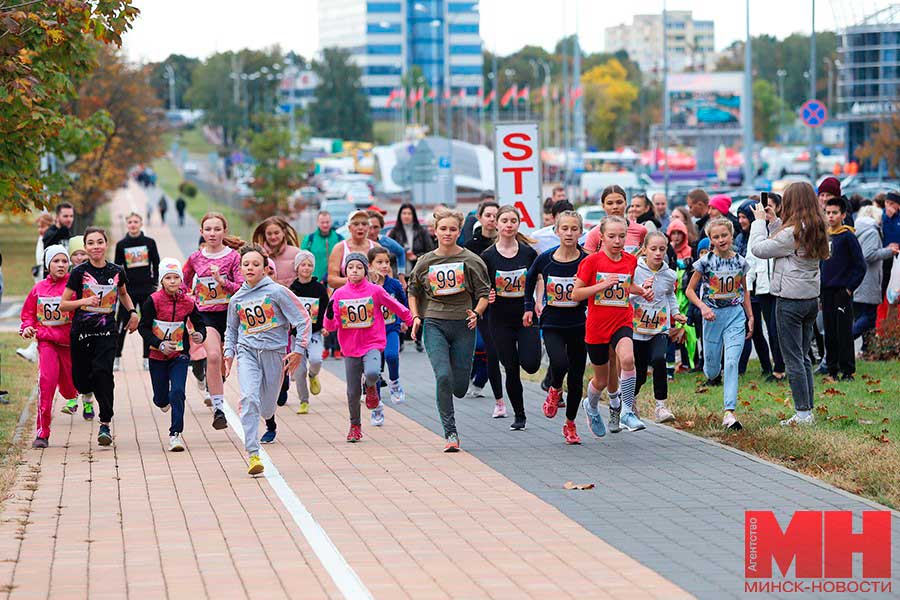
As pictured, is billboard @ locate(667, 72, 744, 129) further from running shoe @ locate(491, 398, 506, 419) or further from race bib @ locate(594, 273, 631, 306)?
race bib @ locate(594, 273, 631, 306)

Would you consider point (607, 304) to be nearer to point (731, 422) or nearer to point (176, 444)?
point (731, 422)

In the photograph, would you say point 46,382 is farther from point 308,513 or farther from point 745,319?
point 745,319

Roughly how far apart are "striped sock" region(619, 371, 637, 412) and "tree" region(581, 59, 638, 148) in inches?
5546

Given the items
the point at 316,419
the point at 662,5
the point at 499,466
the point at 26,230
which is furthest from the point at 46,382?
the point at 26,230

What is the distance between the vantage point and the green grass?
224 feet

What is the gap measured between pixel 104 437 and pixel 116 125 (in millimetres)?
50406

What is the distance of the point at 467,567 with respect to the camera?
7.64m

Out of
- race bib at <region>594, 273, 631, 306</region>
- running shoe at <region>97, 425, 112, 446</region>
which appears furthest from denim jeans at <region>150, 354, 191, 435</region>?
race bib at <region>594, 273, 631, 306</region>

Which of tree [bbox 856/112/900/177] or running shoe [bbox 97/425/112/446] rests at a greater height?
tree [bbox 856/112/900/177]

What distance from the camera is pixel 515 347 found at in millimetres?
12570

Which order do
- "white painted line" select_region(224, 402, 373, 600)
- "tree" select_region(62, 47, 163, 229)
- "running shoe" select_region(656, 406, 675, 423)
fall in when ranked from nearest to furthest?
"white painted line" select_region(224, 402, 373, 600)
"running shoe" select_region(656, 406, 675, 423)
"tree" select_region(62, 47, 163, 229)

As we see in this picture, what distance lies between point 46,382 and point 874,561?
7.29 meters

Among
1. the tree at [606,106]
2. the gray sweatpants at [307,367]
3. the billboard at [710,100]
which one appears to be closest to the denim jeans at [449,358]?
the gray sweatpants at [307,367]

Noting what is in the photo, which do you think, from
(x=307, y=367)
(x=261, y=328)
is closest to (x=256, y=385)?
(x=261, y=328)
